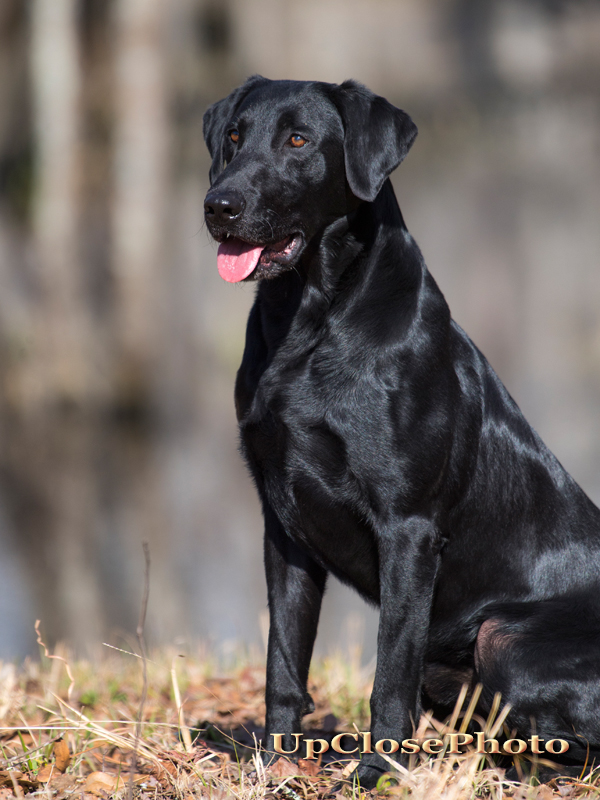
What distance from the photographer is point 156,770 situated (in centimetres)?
234

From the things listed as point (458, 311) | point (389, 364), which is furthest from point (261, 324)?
point (458, 311)

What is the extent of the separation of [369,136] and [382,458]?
104cm

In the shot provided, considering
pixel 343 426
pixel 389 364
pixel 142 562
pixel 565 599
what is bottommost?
pixel 142 562

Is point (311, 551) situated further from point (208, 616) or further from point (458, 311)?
point (458, 311)

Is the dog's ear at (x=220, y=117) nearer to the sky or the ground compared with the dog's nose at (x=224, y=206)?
nearer to the sky

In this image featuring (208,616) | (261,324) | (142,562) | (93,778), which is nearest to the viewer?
(93,778)

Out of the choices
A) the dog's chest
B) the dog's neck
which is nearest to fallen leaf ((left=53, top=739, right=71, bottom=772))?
the dog's chest

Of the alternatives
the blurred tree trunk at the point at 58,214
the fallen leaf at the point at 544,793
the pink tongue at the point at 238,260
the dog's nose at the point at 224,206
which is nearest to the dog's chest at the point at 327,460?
the pink tongue at the point at 238,260

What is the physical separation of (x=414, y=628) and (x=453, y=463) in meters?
0.52

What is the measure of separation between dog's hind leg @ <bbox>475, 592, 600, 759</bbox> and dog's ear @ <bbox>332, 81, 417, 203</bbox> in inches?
55.4

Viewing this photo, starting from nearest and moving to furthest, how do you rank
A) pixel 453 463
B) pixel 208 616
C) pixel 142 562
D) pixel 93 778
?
1. pixel 93 778
2. pixel 453 463
3. pixel 208 616
4. pixel 142 562

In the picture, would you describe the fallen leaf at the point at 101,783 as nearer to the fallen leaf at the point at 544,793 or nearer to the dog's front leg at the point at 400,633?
the dog's front leg at the point at 400,633

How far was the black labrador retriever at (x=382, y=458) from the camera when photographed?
2.33 m

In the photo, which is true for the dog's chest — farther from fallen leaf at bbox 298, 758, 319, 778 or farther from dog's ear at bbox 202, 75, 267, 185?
dog's ear at bbox 202, 75, 267, 185
